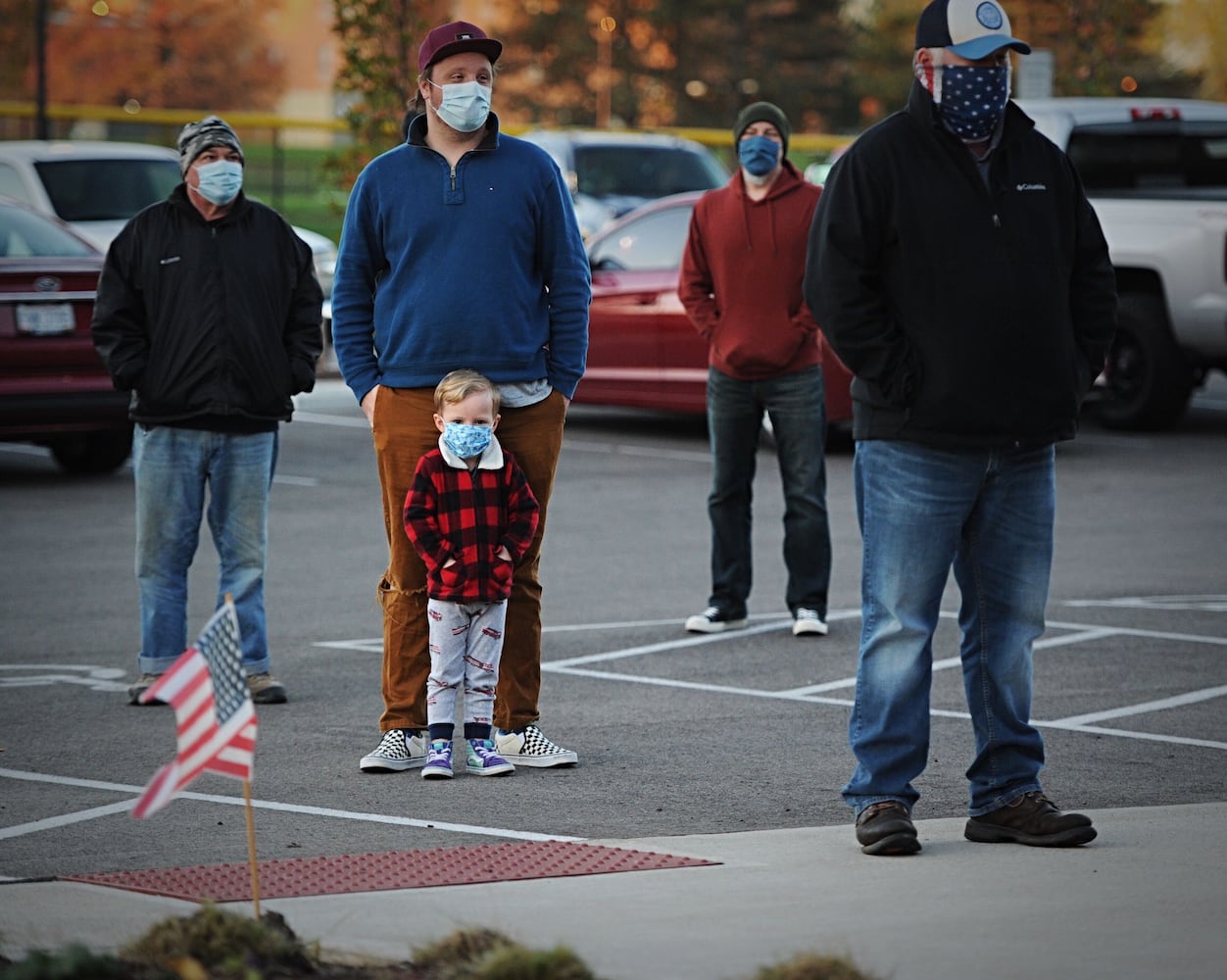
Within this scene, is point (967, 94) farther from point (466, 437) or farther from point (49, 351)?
point (49, 351)

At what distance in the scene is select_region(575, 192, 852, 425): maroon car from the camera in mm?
15906

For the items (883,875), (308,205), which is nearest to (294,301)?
(883,875)

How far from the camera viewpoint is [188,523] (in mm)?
8125

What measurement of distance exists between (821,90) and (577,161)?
156ft

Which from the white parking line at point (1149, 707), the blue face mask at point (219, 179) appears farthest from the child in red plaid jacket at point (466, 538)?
the white parking line at point (1149, 707)

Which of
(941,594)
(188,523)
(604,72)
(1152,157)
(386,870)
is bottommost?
(386,870)

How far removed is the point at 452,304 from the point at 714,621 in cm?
321

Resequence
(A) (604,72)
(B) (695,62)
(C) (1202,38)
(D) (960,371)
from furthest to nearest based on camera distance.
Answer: (B) (695,62)
(A) (604,72)
(C) (1202,38)
(D) (960,371)

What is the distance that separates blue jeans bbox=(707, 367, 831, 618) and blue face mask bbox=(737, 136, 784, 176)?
0.88m

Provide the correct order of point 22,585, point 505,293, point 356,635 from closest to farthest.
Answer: point 505,293
point 356,635
point 22,585

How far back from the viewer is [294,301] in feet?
26.9

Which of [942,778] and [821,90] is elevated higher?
[821,90]

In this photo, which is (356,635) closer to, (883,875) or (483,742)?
(483,742)

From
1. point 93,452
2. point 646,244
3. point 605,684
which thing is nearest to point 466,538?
point 605,684
